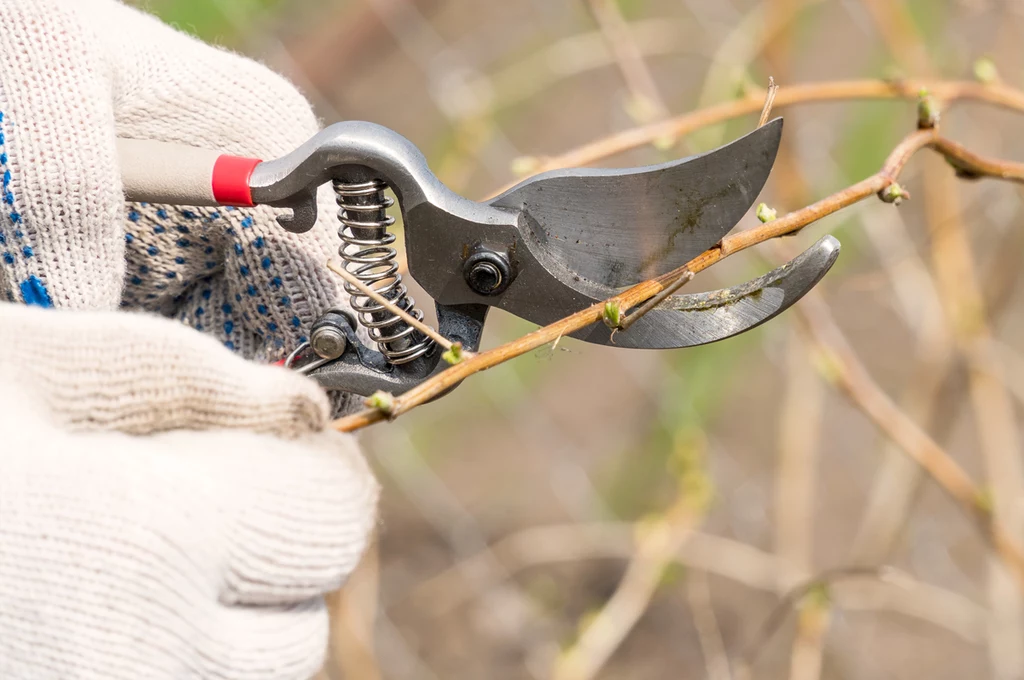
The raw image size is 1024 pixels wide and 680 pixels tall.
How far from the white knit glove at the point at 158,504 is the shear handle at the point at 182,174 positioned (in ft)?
0.39

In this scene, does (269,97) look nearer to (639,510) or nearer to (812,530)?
(639,510)

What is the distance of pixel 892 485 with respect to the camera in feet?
5.58

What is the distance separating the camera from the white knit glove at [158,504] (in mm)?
474

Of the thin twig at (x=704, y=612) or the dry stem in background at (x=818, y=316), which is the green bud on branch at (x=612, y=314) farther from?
the thin twig at (x=704, y=612)

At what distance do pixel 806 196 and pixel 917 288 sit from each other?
2.66 feet

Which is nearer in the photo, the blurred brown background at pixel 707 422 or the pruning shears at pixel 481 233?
the pruning shears at pixel 481 233

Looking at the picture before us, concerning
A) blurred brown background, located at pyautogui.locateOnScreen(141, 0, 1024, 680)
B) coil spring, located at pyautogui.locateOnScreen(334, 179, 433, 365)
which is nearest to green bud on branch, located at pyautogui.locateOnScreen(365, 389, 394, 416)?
coil spring, located at pyautogui.locateOnScreen(334, 179, 433, 365)

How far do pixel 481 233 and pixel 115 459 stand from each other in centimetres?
27

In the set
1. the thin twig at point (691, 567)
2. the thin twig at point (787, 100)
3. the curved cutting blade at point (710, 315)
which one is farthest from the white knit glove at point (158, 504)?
the thin twig at point (691, 567)

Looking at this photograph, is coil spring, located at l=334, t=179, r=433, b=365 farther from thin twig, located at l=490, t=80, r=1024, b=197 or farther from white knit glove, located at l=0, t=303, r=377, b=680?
thin twig, located at l=490, t=80, r=1024, b=197

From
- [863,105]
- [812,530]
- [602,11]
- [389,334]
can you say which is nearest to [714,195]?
[389,334]

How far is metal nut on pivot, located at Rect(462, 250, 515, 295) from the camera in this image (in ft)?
1.98

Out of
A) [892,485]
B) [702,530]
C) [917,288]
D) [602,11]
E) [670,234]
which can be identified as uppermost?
[602,11]

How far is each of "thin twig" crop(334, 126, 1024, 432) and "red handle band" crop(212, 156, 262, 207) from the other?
0.55ft
